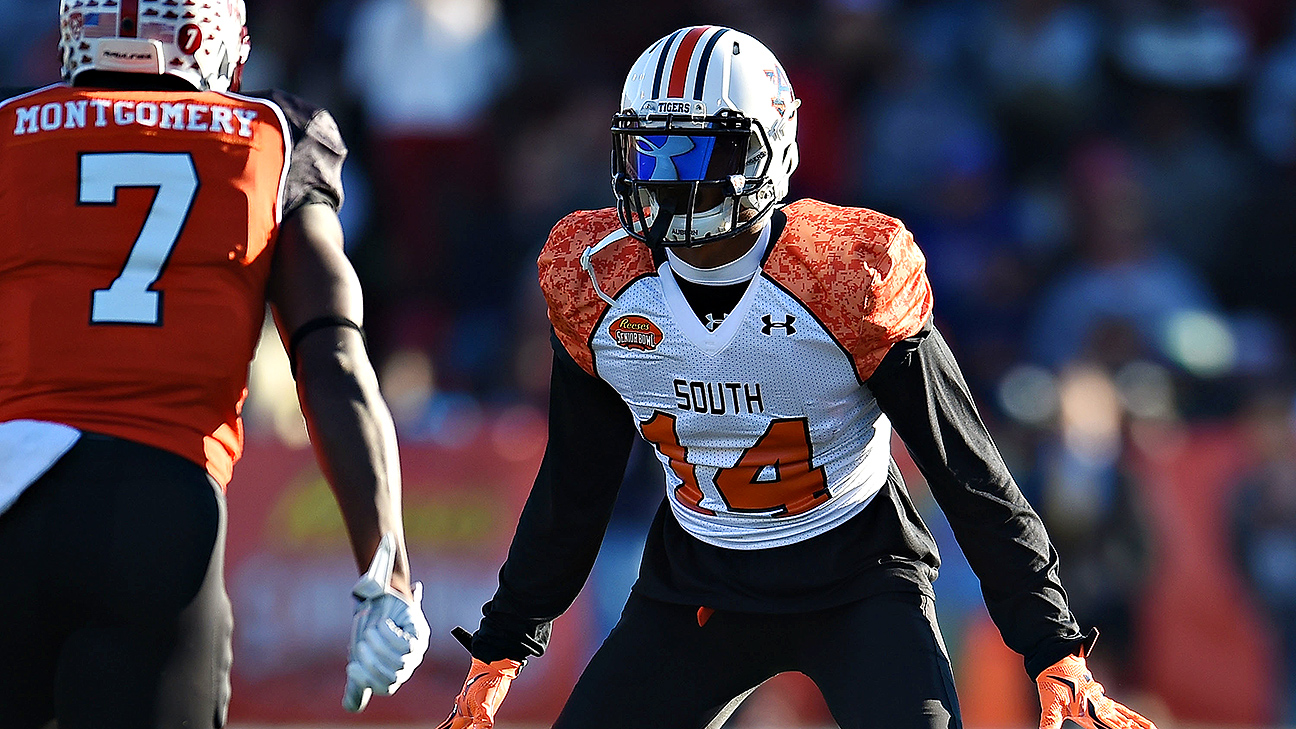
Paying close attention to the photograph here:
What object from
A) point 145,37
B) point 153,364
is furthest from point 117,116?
point 153,364

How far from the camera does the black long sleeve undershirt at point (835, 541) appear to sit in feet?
10.6

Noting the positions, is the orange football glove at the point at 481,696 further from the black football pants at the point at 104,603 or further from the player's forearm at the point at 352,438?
the black football pants at the point at 104,603

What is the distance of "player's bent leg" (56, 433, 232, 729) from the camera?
2.78m

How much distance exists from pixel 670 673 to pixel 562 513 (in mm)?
402

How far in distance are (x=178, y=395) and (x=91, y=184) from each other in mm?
395

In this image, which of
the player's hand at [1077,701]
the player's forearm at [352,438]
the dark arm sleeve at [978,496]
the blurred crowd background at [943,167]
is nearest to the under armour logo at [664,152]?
the dark arm sleeve at [978,496]

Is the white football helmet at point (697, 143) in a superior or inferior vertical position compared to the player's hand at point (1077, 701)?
superior

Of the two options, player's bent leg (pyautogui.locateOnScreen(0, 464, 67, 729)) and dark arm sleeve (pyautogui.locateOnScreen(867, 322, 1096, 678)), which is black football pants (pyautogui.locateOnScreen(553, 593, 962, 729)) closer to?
dark arm sleeve (pyautogui.locateOnScreen(867, 322, 1096, 678))

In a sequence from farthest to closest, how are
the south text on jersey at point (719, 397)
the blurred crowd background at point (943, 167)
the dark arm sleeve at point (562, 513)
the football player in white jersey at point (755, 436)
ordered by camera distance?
1. the blurred crowd background at point (943, 167)
2. the dark arm sleeve at point (562, 513)
3. the south text on jersey at point (719, 397)
4. the football player in white jersey at point (755, 436)

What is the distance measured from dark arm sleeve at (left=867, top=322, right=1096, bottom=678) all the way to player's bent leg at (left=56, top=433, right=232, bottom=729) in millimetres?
1267

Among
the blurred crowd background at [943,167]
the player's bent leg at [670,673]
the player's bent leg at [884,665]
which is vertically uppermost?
the player's bent leg at [884,665]

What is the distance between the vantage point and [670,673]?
3426 millimetres

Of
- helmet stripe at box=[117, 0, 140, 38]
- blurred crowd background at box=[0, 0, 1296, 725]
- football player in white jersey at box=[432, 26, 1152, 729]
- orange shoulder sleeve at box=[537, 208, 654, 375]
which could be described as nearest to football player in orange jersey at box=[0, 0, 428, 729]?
helmet stripe at box=[117, 0, 140, 38]

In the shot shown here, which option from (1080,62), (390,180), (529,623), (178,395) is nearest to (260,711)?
(390,180)
